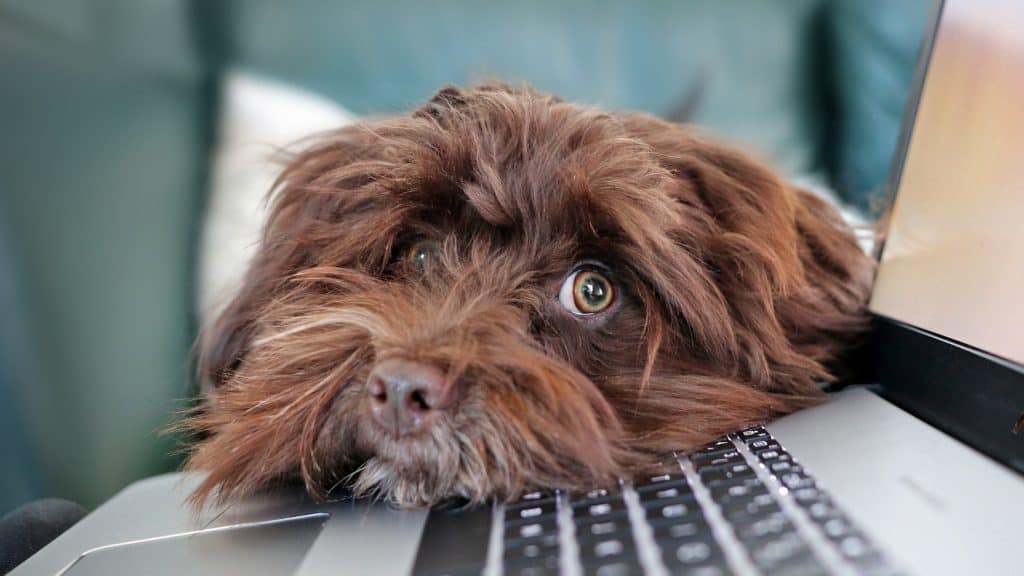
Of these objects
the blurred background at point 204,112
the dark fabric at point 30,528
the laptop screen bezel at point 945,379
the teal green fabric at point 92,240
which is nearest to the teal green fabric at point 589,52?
the blurred background at point 204,112

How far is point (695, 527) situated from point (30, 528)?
1.11 meters

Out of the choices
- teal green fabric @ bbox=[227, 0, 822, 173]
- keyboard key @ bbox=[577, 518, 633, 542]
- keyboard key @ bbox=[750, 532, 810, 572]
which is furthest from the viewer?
teal green fabric @ bbox=[227, 0, 822, 173]

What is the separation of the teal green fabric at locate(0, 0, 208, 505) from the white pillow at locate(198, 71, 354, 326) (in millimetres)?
91

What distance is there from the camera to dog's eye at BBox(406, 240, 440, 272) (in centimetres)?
133

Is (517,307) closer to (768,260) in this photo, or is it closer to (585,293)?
(585,293)

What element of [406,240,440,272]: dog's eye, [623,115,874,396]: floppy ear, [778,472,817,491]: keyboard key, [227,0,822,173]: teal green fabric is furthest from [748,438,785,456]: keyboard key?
[227,0,822,173]: teal green fabric

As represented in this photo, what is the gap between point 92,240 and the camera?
1933mm

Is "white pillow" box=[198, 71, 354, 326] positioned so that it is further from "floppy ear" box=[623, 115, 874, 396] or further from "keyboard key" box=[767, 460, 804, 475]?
"keyboard key" box=[767, 460, 804, 475]

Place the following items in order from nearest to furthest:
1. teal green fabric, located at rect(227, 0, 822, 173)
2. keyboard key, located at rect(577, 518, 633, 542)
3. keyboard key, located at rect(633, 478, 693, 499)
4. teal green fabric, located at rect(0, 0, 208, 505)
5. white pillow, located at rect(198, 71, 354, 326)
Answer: keyboard key, located at rect(577, 518, 633, 542)
keyboard key, located at rect(633, 478, 693, 499)
teal green fabric, located at rect(0, 0, 208, 505)
white pillow, located at rect(198, 71, 354, 326)
teal green fabric, located at rect(227, 0, 822, 173)

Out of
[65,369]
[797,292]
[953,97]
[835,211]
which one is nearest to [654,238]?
[797,292]

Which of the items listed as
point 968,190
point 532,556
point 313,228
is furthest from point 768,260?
point 313,228

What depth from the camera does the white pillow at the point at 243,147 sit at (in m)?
2.42

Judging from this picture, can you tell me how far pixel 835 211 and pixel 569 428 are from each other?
1012 millimetres

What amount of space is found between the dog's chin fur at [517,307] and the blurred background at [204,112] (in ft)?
1.31
